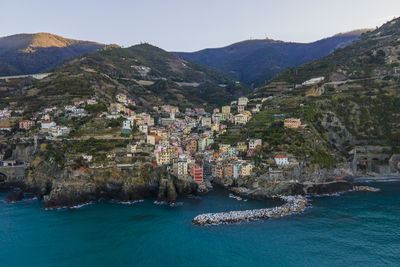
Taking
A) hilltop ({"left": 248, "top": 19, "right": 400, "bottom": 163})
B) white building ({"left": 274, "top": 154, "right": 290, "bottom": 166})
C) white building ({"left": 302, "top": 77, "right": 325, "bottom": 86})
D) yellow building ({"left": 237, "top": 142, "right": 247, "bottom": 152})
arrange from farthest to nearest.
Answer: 1. white building ({"left": 302, "top": 77, "right": 325, "bottom": 86})
2. hilltop ({"left": 248, "top": 19, "right": 400, "bottom": 163})
3. yellow building ({"left": 237, "top": 142, "right": 247, "bottom": 152})
4. white building ({"left": 274, "top": 154, "right": 290, "bottom": 166})

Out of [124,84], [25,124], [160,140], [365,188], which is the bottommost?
[365,188]

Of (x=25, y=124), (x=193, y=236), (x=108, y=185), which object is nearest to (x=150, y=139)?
(x=108, y=185)

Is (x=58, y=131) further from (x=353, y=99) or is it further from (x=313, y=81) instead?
(x=313, y=81)

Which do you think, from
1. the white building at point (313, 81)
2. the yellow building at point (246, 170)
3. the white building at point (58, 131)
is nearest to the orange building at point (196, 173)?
the yellow building at point (246, 170)

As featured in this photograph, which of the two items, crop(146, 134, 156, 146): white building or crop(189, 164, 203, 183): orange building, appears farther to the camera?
crop(146, 134, 156, 146): white building

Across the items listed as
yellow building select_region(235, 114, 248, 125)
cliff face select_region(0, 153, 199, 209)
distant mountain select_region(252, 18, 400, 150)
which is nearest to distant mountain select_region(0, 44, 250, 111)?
cliff face select_region(0, 153, 199, 209)

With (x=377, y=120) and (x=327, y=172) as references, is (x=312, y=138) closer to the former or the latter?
(x=327, y=172)

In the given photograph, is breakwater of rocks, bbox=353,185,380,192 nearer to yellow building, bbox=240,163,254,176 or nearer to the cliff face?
yellow building, bbox=240,163,254,176
